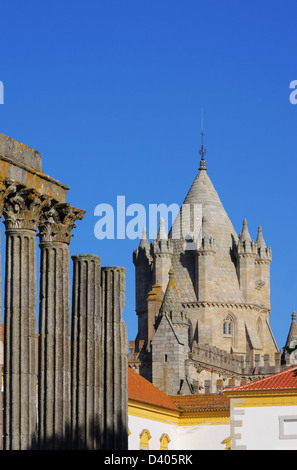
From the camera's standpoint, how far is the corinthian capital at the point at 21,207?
87.2ft

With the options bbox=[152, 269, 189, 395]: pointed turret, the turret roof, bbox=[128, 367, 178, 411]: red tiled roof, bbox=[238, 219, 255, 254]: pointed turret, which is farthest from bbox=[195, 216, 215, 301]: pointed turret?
bbox=[128, 367, 178, 411]: red tiled roof

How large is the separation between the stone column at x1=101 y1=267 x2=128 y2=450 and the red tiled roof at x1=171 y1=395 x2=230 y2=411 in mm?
29463

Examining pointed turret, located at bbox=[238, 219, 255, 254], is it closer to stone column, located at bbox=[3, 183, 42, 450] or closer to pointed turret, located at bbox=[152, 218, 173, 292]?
pointed turret, located at bbox=[152, 218, 173, 292]

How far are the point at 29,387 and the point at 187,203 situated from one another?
107 meters

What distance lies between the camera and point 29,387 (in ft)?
86.0

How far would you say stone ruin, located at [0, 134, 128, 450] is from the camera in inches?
1033

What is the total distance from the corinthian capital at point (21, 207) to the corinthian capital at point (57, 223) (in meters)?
0.72

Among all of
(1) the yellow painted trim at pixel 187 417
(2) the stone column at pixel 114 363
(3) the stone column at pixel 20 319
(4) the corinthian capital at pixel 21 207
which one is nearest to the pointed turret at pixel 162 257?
(1) the yellow painted trim at pixel 187 417

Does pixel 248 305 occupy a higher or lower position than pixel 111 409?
higher

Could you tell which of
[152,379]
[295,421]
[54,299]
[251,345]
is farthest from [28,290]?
[251,345]

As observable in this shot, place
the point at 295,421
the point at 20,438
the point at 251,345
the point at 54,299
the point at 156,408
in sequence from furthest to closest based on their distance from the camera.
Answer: the point at 251,345
the point at 156,408
the point at 295,421
the point at 54,299
the point at 20,438

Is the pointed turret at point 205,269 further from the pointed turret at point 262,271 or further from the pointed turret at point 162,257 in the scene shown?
the pointed turret at point 262,271

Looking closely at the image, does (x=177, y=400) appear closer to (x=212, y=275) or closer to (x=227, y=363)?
(x=227, y=363)

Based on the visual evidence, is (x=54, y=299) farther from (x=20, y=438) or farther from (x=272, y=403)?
(x=272, y=403)
